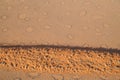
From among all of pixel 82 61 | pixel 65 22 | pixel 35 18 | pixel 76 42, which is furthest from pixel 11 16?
pixel 82 61

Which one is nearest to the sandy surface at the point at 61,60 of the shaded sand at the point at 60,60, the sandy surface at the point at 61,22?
the shaded sand at the point at 60,60

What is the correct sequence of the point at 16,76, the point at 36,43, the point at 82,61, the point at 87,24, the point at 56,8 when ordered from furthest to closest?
the point at 56,8 → the point at 87,24 → the point at 36,43 → the point at 82,61 → the point at 16,76

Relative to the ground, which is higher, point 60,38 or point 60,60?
point 60,38

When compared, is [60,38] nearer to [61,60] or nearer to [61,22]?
[61,22]

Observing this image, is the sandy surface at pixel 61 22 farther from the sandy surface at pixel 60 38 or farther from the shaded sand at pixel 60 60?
the shaded sand at pixel 60 60

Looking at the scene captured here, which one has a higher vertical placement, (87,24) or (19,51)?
(87,24)

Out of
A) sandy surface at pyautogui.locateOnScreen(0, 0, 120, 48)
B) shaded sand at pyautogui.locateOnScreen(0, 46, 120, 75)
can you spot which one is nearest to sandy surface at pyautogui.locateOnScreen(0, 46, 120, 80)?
shaded sand at pyautogui.locateOnScreen(0, 46, 120, 75)

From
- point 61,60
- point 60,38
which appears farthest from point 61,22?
point 61,60

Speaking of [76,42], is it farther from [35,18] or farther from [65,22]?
[35,18]
